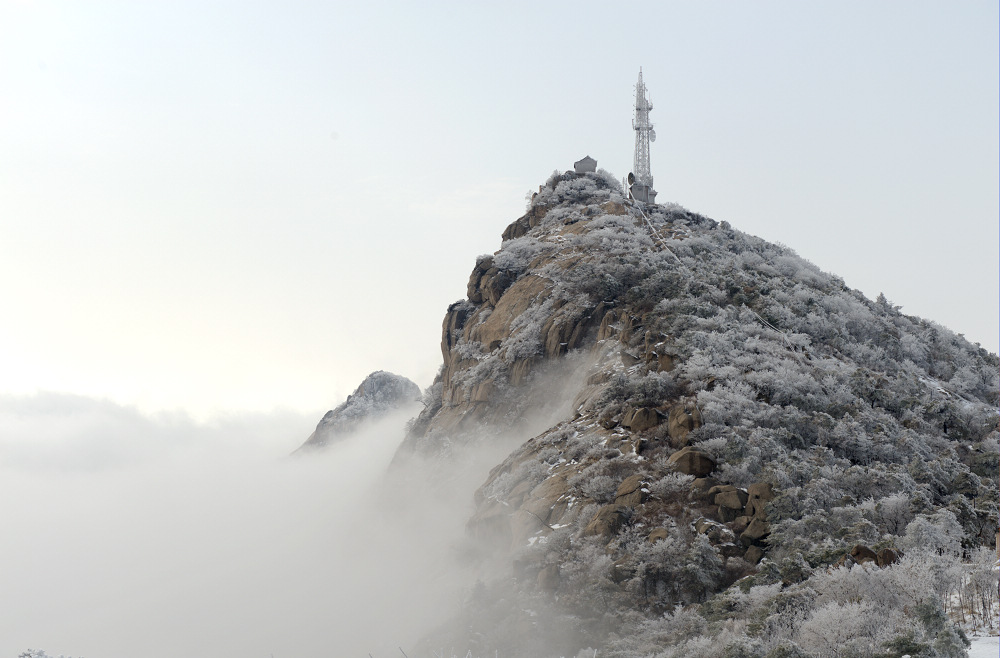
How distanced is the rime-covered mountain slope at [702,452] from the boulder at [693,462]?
0.08m

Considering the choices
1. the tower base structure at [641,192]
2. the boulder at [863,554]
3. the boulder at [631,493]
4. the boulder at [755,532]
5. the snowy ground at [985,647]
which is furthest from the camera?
the tower base structure at [641,192]

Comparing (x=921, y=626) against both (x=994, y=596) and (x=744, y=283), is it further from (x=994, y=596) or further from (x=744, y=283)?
(x=744, y=283)

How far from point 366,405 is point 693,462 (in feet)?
227

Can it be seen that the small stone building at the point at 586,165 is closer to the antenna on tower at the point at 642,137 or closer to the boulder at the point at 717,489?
the antenna on tower at the point at 642,137

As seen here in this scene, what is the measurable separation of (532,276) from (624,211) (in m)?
10.9

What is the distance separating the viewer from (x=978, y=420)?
108 ft

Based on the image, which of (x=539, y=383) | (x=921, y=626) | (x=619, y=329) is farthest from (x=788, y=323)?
(x=921, y=626)

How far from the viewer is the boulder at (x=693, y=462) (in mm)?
26672

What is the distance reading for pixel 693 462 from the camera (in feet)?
87.8

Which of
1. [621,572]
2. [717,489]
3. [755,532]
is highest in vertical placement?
[717,489]

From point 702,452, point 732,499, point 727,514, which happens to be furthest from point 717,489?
point 702,452

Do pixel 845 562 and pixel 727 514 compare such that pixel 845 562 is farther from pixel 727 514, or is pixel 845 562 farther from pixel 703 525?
pixel 727 514

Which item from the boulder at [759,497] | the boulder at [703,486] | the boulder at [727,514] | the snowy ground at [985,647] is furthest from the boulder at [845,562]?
the boulder at [703,486]

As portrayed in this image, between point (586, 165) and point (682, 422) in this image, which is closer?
point (682, 422)
